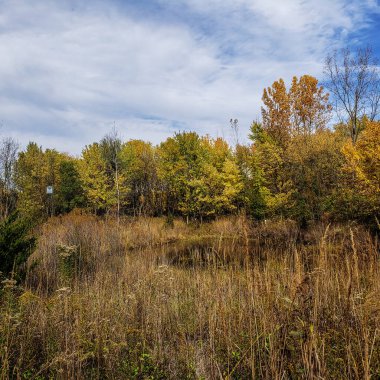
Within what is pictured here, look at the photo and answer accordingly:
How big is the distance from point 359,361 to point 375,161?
14358 mm

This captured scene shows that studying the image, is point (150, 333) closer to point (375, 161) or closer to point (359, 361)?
point (359, 361)

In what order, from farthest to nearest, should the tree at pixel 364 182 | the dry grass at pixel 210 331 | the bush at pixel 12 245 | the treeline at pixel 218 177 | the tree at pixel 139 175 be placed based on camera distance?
the tree at pixel 139 175 < the treeline at pixel 218 177 < the tree at pixel 364 182 < the bush at pixel 12 245 < the dry grass at pixel 210 331

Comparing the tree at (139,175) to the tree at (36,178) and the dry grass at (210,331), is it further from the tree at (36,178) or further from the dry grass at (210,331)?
the dry grass at (210,331)

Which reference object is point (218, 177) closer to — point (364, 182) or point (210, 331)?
point (364, 182)

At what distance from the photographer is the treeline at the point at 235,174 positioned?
61.2 ft

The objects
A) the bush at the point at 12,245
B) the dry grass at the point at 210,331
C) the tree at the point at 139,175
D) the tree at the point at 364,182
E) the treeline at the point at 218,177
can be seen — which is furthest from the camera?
the tree at the point at 139,175

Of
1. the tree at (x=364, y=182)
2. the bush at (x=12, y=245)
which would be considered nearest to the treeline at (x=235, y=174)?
the tree at (x=364, y=182)

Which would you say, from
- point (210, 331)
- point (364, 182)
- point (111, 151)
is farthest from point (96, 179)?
point (210, 331)

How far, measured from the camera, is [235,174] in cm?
2612

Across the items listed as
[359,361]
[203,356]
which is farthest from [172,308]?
[359,361]

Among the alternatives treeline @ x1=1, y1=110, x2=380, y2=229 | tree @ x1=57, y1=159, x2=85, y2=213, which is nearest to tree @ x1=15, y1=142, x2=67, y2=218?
treeline @ x1=1, y1=110, x2=380, y2=229

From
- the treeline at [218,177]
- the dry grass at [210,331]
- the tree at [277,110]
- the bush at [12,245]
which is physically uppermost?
the tree at [277,110]

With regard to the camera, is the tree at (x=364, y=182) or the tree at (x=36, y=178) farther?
the tree at (x=36, y=178)

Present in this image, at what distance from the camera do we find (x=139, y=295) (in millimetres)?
4539
